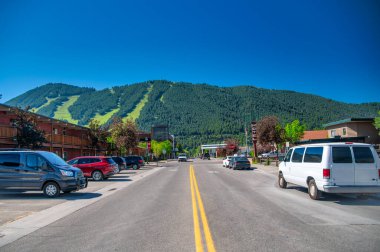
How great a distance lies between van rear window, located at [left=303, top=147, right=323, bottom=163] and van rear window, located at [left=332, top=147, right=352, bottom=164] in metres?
0.50

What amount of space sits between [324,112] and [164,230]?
17739 centimetres

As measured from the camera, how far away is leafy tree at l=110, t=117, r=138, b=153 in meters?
50.2

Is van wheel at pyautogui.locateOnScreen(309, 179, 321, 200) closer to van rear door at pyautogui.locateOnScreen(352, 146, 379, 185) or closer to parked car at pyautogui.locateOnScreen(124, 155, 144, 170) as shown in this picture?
van rear door at pyautogui.locateOnScreen(352, 146, 379, 185)

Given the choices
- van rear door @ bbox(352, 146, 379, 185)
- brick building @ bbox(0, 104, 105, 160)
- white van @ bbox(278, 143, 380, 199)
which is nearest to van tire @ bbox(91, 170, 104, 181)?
brick building @ bbox(0, 104, 105, 160)

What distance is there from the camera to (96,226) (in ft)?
27.1

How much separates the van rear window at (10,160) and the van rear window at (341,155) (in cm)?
1269

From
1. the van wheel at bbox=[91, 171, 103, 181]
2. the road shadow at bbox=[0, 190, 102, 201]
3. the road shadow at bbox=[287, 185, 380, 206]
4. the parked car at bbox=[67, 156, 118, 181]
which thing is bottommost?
Answer: the road shadow at bbox=[287, 185, 380, 206]

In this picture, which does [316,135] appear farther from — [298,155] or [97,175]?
[298,155]

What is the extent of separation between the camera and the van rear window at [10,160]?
46.6ft

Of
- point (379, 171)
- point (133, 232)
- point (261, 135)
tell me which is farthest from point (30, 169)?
point (261, 135)

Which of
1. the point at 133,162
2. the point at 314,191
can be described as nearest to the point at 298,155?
the point at 314,191

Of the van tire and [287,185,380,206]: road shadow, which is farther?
the van tire

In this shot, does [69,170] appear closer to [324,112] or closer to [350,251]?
[350,251]

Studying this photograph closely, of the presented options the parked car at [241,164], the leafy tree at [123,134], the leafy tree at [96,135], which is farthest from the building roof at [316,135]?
the leafy tree at [96,135]
